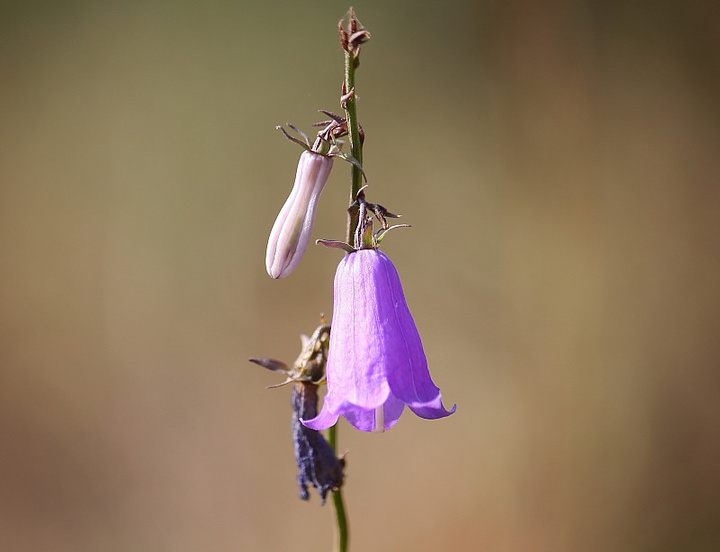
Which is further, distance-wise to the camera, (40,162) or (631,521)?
(40,162)

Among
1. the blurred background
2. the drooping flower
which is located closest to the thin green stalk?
the drooping flower

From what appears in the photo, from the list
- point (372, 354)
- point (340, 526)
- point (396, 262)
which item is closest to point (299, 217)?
point (372, 354)

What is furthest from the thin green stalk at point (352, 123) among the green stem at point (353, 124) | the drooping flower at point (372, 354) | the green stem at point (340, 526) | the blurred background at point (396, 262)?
the blurred background at point (396, 262)

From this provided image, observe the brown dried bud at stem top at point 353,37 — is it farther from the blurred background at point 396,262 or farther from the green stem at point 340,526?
the blurred background at point 396,262

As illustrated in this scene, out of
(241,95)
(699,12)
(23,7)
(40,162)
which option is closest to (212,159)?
(241,95)

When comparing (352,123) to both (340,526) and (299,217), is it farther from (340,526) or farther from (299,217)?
(340,526)

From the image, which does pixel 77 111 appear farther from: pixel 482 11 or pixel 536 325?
pixel 536 325
